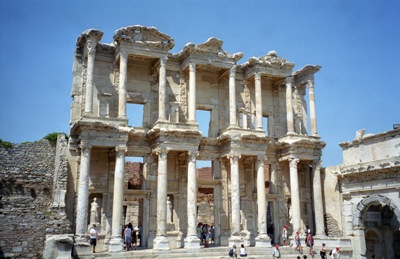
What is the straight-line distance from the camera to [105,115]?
2069 cm

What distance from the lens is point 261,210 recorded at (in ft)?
69.8

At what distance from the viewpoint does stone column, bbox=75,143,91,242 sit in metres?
17.9

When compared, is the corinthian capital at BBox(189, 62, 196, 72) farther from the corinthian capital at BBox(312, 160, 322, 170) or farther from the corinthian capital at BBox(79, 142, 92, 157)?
the corinthian capital at BBox(312, 160, 322, 170)

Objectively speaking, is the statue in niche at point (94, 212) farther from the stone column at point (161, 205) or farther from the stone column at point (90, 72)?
the stone column at point (90, 72)

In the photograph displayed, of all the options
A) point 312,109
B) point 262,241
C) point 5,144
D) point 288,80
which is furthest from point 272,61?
point 5,144

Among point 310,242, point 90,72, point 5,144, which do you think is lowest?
point 310,242

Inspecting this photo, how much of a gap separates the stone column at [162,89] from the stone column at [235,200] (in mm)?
3984

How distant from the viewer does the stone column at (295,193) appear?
2198 centimetres

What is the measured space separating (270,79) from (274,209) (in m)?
7.51

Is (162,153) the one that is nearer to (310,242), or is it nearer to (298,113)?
(310,242)

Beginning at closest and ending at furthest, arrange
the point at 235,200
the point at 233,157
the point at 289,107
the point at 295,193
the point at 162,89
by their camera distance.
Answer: the point at 162,89
the point at 235,200
the point at 233,157
the point at 295,193
the point at 289,107

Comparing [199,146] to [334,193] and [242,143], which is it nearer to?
[242,143]

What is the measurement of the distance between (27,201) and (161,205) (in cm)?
587

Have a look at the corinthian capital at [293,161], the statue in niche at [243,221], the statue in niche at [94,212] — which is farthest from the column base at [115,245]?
the corinthian capital at [293,161]
